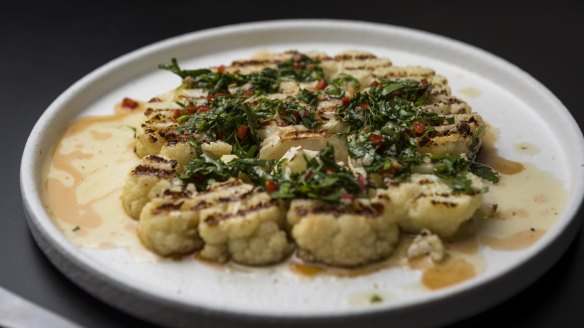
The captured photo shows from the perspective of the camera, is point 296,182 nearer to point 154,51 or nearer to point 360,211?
point 360,211

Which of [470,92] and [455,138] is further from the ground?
[455,138]

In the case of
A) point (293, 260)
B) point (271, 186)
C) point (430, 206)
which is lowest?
point (293, 260)

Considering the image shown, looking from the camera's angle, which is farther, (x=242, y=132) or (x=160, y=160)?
(x=242, y=132)

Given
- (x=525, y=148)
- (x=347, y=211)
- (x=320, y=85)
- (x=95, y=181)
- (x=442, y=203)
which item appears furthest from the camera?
(x=320, y=85)

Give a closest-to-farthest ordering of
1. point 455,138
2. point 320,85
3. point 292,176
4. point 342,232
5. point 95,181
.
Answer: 1. point 342,232
2. point 292,176
3. point 455,138
4. point 95,181
5. point 320,85

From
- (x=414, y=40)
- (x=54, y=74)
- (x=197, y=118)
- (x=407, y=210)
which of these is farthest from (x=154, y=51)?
(x=407, y=210)

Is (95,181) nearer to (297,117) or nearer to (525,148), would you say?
(297,117)

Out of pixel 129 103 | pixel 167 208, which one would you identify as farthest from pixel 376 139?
pixel 129 103

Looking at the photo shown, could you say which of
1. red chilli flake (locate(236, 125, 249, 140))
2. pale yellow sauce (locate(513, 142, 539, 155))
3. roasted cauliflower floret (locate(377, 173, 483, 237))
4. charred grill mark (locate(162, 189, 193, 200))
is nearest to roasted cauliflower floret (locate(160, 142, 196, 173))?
red chilli flake (locate(236, 125, 249, 140))
